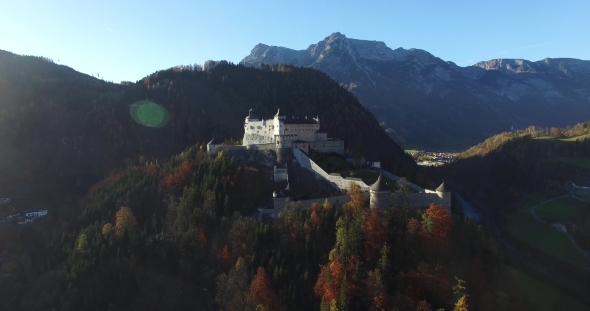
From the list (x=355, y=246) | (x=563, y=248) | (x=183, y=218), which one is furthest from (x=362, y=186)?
(x=563, y=248)

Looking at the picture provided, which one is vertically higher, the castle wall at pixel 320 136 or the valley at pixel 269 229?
the castle wall at pixel 320 136

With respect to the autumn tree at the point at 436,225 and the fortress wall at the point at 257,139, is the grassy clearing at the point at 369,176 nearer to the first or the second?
the autumn tree at the point at 436,225

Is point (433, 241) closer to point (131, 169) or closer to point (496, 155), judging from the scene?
point (131, 169)

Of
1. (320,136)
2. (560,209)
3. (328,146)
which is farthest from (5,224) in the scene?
(560,209)

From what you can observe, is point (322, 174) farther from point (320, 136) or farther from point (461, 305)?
point (461, 305)

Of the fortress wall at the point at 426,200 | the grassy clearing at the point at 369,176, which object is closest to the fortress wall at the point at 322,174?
the grassy clearing at the point at 369,176

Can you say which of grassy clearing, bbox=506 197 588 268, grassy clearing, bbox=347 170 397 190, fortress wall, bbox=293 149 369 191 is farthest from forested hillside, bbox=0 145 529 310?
grassy clearing, bbox=506 197 588 268
